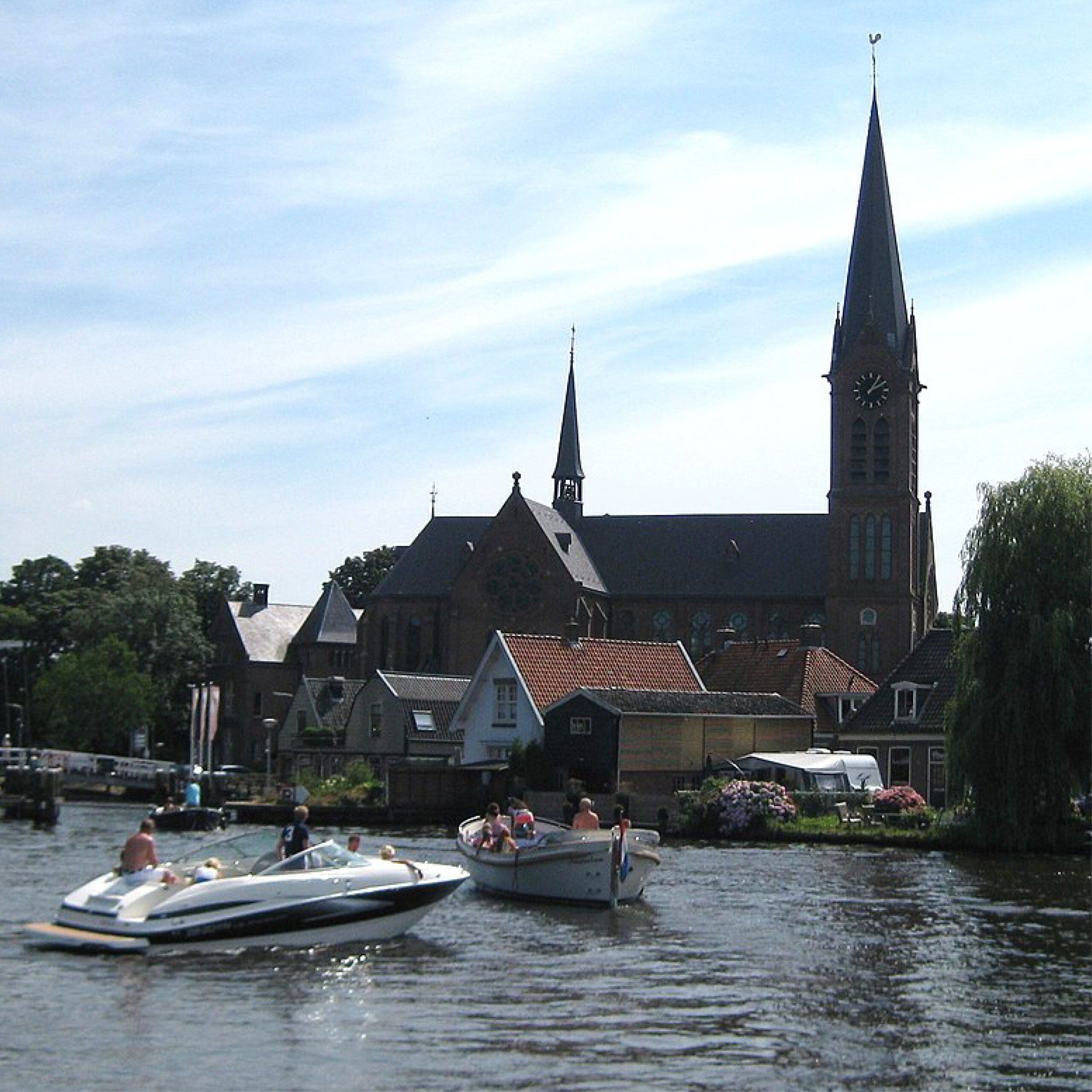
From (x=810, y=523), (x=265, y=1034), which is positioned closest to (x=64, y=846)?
(x=265, y=1034)

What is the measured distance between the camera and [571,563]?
11031cm

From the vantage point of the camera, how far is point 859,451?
105500mm

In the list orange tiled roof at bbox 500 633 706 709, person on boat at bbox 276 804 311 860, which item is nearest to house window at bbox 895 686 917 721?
orange tiled roof at bbox 500 633 706 709

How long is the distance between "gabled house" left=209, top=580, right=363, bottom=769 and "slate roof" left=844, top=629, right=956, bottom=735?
53.5 m

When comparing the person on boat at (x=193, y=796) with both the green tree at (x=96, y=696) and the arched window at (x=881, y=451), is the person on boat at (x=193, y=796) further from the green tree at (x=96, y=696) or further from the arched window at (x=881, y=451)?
the arched window at (x=881, y=451)

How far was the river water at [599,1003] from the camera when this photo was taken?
19781 mm

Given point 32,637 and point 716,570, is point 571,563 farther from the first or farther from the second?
point 32,637

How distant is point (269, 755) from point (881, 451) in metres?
39.0

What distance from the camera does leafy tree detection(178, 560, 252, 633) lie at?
136 metres

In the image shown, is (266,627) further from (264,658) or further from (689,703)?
(689,703)

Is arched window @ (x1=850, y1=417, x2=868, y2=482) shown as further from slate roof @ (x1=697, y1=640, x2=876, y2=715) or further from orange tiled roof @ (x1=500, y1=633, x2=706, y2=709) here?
orange tiled roof @ (x1=500, y1=633, x2=706, y2=709)

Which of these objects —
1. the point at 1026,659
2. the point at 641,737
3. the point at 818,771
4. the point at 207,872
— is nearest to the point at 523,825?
the point at 207,872

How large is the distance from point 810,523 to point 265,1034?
308 ft

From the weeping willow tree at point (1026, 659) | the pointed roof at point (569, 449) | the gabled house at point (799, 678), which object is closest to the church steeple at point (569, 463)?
the pointed roof at point (569, 449)
